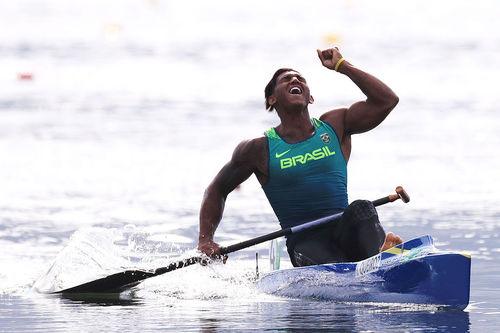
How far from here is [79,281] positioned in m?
14.5

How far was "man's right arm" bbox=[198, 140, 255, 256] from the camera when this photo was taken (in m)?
13.4

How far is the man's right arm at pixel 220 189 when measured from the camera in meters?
13.4

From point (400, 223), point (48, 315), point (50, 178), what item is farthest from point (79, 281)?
point (50, 178)

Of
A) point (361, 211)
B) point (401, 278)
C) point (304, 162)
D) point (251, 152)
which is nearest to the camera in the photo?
point (401, 278)

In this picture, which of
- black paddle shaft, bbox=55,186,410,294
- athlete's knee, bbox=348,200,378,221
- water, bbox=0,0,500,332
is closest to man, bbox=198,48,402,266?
black paddle shaft, bbox=55,186,410,294

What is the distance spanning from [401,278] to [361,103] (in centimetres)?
190

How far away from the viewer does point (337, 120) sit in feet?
44.4

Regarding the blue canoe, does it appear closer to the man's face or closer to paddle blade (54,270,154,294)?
the man's face

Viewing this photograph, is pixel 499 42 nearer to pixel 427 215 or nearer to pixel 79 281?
pixel 427 215

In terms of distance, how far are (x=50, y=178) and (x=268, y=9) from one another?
51.1m

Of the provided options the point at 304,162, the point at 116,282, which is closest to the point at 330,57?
the point at 304,162

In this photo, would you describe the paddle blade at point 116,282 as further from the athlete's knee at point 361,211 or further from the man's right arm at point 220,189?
the athlete's knee at point 361,211

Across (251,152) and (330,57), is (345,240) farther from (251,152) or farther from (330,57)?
(330,57)

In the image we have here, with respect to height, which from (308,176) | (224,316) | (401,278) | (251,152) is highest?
(251,152)
